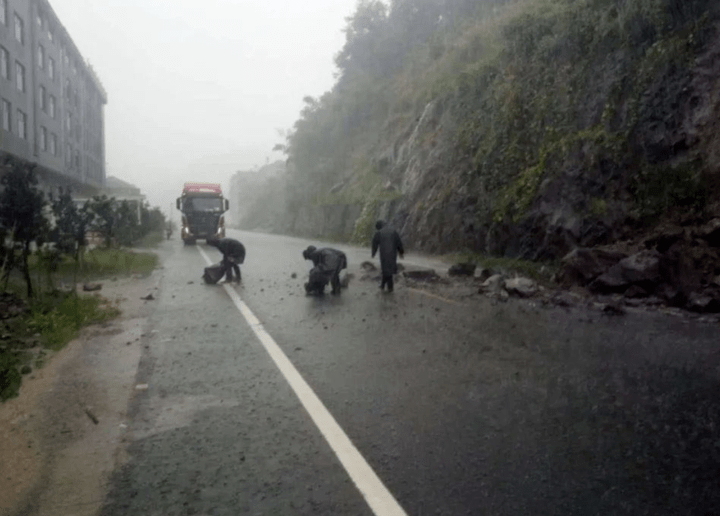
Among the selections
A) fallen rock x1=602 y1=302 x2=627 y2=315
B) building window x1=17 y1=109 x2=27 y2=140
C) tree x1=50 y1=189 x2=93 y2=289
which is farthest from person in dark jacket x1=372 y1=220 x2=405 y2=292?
building window x1=17 y1=109 x2=27 y2=140

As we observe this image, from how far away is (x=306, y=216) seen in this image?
55.1 m

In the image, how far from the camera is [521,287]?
42.8 feet

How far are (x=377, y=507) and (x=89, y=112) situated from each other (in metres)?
71.2

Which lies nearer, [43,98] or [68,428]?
[68,428]

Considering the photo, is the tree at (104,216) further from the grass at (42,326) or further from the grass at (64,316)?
the grass at (64,316)

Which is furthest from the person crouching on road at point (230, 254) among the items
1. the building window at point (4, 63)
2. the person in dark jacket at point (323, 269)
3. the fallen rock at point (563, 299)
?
the building window at point (4, 63)

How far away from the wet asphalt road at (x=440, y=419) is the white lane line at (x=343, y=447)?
6 centimetres

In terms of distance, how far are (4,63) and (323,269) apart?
3272 centimetres

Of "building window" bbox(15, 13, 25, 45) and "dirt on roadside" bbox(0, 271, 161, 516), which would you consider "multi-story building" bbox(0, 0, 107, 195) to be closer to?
"building window" bbox(15, 13, 25, 45)

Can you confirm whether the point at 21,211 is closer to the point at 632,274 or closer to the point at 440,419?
the point at 440,419

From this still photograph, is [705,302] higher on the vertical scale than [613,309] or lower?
higher

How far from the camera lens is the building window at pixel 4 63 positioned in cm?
3662

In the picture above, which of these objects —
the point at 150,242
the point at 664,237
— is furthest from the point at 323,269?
the point at 150,242

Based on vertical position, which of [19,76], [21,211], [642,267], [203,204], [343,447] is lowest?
[343,447]
